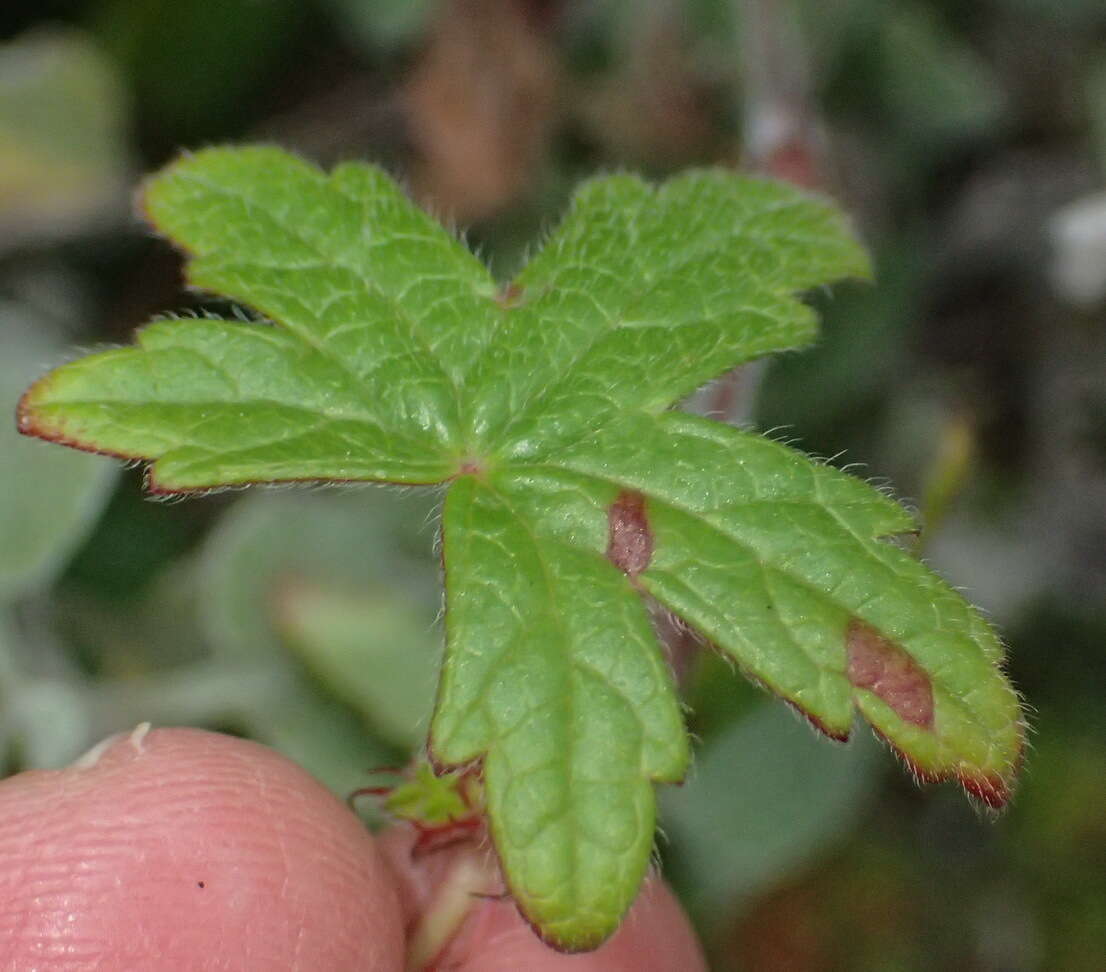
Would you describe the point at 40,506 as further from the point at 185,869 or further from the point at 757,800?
the point at 757,800

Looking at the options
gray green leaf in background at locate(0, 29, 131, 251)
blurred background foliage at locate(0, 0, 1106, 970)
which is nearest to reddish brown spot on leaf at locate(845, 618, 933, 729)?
blurred background foliage at locate(0, 0, 1106, 970)

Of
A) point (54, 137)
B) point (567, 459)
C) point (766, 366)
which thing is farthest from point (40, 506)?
point (766, 366)

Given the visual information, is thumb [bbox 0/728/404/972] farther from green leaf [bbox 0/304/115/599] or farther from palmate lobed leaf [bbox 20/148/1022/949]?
green leaf [bbox 0/304/115/599]

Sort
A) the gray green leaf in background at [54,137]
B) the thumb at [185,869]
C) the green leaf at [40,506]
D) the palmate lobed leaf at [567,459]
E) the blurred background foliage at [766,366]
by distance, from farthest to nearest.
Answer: the gray green leaf in background at [54,137]
the blurred background foliage at [766,366]
the green leaf at [40,506]
the thumb at [185,869]
the palmate lobed leaf at [567,459]

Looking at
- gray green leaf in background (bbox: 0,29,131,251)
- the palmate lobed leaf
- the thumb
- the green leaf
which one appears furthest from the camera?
gray green leaf in background (bbox: 0,29,131,251)

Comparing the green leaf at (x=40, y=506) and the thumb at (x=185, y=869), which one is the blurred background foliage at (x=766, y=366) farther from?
the thumb at (x=185, y=869)

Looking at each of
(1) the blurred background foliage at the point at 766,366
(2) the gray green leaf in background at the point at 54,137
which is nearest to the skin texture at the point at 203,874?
(1) the blurred background foliage at the point at 766,366

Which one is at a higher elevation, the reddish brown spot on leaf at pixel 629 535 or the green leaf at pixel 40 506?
Result: the reddish brown spot on leaf at pixel 629 535

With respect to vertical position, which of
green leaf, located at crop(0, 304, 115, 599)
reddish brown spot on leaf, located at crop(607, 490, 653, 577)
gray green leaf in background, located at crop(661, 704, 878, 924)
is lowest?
gray green leaf in background, located at crop(661, 704, 878, 924)

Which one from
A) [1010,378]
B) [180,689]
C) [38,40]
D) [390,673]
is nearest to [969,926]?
[1010,378]
